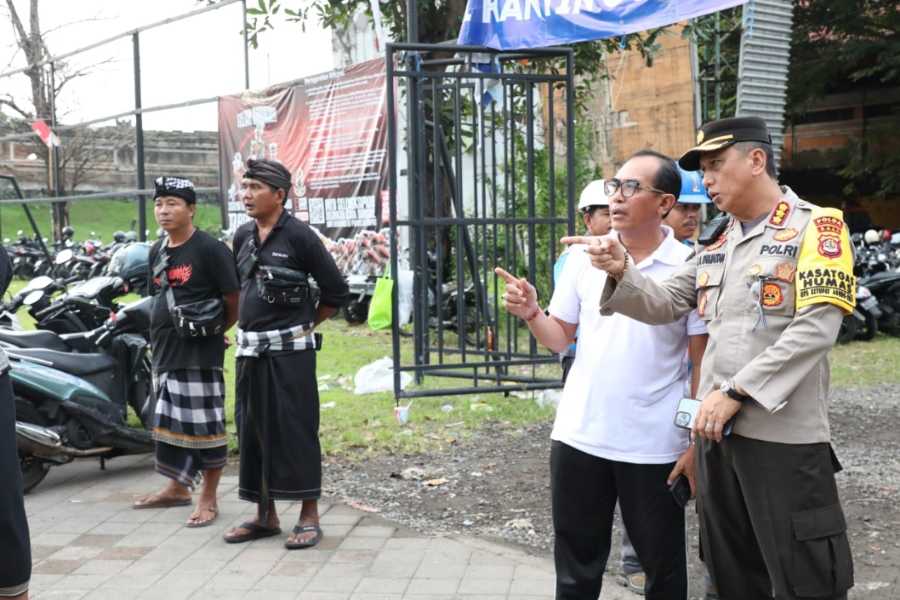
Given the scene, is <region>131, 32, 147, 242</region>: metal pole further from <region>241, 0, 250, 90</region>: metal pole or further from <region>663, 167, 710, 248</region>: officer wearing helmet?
<region>663, 167, 710, 248</region>: officer wearing helmet

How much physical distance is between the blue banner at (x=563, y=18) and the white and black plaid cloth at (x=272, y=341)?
2.31 metres

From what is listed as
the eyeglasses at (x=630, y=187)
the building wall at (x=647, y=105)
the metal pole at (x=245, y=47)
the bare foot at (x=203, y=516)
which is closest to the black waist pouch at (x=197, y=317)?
the bare foot at (x=203, y=516)

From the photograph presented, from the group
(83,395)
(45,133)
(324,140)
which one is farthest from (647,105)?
(83,395)

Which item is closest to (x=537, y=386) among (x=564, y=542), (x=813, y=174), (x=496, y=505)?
(x=496, y=505)

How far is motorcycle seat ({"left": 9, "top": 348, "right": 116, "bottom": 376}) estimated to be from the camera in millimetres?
5969

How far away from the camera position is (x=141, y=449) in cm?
613

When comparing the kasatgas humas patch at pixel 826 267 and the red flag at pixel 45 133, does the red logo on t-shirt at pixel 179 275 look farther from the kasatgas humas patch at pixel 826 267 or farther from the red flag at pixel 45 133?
the red flag at pixel 45 133

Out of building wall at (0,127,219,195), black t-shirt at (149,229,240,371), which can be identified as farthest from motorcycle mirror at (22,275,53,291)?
building wall at (0,127,219,195)

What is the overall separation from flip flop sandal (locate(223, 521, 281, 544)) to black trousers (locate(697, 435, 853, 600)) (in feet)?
8.84

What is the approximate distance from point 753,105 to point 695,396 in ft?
12.3

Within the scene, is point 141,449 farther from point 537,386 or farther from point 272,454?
point 537,386

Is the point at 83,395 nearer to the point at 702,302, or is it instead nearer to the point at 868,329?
the point at 702,302

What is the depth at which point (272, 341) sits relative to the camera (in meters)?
4.68

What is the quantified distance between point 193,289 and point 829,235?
3.43m
